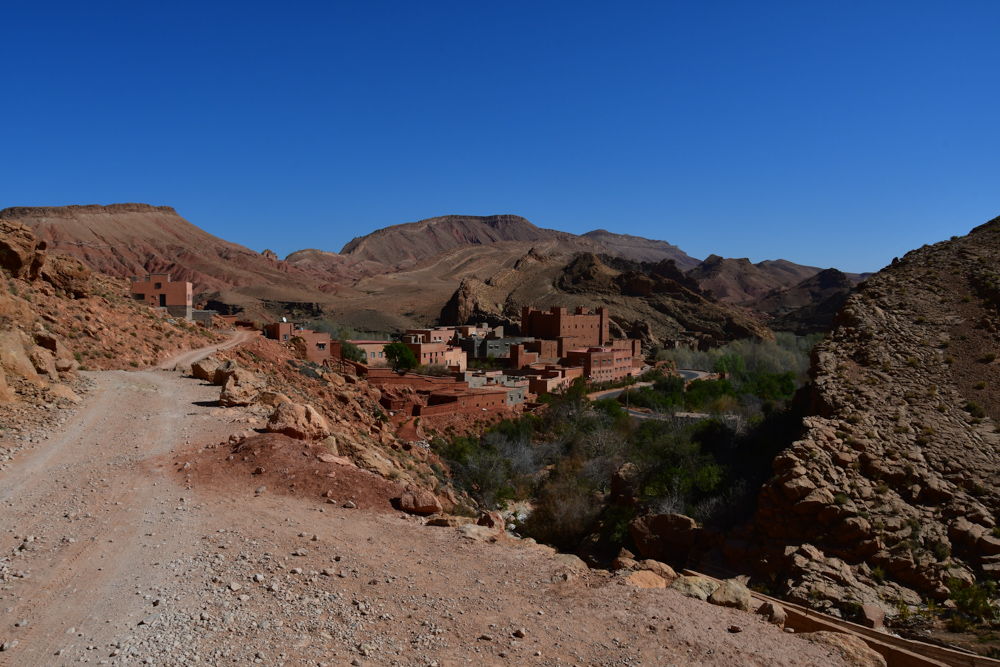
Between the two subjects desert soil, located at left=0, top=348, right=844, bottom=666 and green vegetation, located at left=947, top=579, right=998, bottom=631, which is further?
green vegetation, located at left=947, top=579, right=998, bottom=631

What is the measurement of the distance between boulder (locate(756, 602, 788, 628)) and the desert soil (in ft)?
0.72

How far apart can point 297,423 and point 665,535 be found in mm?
6476

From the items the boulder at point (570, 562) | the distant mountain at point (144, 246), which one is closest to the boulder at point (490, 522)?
the boulder at point (570, 562)

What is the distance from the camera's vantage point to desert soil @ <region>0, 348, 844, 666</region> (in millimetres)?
4094

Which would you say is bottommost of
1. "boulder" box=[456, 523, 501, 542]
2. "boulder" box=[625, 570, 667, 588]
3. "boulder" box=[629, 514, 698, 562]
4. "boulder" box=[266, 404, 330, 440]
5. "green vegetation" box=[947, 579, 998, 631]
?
"boulder" box=[629, 514, 698, 562]

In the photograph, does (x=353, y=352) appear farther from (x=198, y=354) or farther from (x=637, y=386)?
(x=198, y=354)

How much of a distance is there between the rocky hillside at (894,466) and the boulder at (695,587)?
2.65 meters

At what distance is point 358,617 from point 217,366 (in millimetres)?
9651

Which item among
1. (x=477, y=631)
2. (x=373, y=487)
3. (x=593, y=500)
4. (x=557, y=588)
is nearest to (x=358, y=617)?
(x=477, y=631)

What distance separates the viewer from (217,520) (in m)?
5.85

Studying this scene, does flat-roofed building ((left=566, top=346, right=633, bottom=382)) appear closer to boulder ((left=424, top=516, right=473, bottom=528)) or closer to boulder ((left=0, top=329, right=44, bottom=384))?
boulder ((left=0, top=329, right=44, bottom=384))

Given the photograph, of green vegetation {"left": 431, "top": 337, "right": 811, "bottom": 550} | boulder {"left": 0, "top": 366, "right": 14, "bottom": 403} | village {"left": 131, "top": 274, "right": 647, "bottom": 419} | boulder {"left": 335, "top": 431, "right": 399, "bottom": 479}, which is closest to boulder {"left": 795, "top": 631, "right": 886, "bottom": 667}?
green vegetation {"left": 431, "top": 337, "right": 811, "bottom": 550}

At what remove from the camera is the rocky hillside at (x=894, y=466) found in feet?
27.2

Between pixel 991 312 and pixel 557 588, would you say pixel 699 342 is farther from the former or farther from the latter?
pixel 557 588
